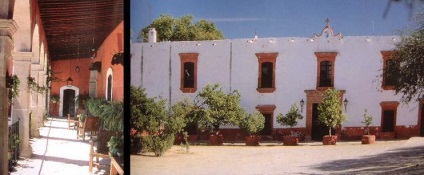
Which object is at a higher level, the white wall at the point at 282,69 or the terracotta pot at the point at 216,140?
the white wall at the point at 282,69

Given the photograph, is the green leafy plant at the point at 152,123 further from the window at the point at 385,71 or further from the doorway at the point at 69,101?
the window at the point at 385,71

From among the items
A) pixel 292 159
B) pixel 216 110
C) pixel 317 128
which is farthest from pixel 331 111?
pixel 216 110

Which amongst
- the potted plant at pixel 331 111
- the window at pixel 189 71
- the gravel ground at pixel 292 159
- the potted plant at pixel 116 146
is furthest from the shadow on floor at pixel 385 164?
the potted plant at pixel 116 146

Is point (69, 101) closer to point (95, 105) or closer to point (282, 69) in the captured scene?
point (95, 105)

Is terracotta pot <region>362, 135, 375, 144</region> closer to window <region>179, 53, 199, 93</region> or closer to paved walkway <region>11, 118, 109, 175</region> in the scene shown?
window <region>179, 53, 199, 93</region>

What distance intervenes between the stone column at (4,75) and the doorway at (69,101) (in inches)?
24.9

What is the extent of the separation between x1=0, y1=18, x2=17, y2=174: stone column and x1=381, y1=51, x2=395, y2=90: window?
357 centimetres

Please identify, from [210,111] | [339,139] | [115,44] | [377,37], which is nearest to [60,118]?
[115,44]

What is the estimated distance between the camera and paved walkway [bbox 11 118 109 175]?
6148 millimetres

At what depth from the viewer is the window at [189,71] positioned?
19.6ft

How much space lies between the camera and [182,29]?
5.89 m

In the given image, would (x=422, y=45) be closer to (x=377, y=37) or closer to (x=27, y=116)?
(x=377, y=37)

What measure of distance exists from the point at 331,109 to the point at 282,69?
0.61 metres

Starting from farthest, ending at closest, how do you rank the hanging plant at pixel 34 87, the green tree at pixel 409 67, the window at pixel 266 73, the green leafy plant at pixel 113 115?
1. the green leafy plant at pixel 113 115
2. the hanging plant at pixel 34 87
3. the window at pixel 266 73
4. the green tree at pixel 409 67
